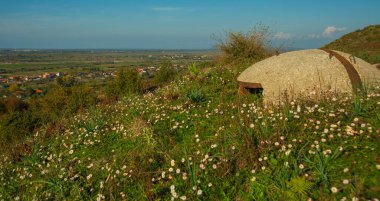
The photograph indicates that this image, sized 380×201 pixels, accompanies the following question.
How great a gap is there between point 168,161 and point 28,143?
187 inches

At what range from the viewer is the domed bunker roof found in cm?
627

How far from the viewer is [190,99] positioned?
305 inches

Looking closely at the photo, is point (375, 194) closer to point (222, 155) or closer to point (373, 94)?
point (222, 155)

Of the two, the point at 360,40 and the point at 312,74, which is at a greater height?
the point at 360,40

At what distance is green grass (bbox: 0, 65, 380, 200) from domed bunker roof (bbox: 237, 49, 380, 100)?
0.81m

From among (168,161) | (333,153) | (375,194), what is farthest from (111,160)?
(375,194)

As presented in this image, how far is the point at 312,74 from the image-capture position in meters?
6.54

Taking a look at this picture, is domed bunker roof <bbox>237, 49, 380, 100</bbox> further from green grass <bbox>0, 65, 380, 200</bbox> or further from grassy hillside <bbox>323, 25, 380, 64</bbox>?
grassy hillside <bbox>323, 25, 380, 64</bbox>

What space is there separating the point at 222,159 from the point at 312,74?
11.8 ft

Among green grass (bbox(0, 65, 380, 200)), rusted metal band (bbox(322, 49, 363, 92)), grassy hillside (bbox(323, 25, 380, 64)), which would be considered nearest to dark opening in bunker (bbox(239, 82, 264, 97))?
green grass (bbox(0, 65, 380, 200))

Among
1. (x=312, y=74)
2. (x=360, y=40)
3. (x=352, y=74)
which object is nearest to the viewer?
(x=352, y=74)

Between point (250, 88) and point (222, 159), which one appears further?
point (250, 88)

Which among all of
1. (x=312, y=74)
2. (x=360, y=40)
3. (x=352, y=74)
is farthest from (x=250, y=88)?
(x=360, y=40)

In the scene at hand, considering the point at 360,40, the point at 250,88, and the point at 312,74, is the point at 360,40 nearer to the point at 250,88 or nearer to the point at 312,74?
the point at 250,88
